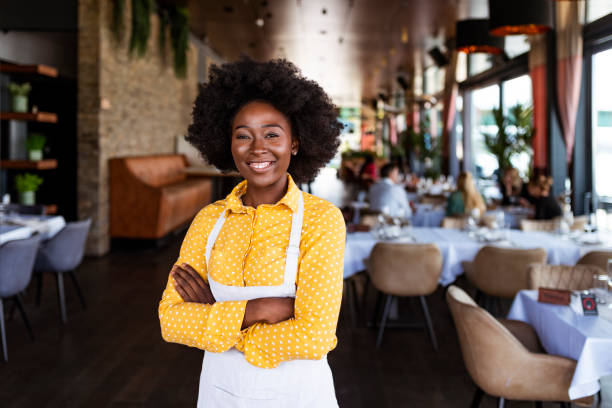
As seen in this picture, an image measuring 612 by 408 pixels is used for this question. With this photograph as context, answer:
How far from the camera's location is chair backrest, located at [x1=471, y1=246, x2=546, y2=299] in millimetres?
4098

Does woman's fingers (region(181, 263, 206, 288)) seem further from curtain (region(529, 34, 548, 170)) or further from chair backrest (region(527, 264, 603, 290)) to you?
curtain (region(529, 34, 548, 170))

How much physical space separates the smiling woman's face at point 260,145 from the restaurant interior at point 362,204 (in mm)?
184

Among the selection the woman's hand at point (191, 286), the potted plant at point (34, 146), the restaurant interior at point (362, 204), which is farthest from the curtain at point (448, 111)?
the woman's hand at point (191, 286)

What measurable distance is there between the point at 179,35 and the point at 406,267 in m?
7.67

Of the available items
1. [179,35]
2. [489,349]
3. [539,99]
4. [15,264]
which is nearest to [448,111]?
[539,99]

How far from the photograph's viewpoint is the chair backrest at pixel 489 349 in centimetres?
249

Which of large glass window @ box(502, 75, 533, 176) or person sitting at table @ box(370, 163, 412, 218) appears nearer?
person sitting at table @ box(370, 163, 412, 218)

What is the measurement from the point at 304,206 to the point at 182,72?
10.1m

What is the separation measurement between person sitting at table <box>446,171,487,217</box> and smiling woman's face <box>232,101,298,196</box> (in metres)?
5.29

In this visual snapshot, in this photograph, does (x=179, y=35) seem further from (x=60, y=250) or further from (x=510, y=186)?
(x=60, y=250)

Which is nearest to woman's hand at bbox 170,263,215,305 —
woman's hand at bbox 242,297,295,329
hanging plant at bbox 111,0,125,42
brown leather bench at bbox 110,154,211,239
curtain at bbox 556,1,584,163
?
woman's hand at bbox 242,297,295,329

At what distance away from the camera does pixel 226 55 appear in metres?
15.0

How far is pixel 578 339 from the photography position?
8.07ft

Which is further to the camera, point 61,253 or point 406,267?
point 61,253
